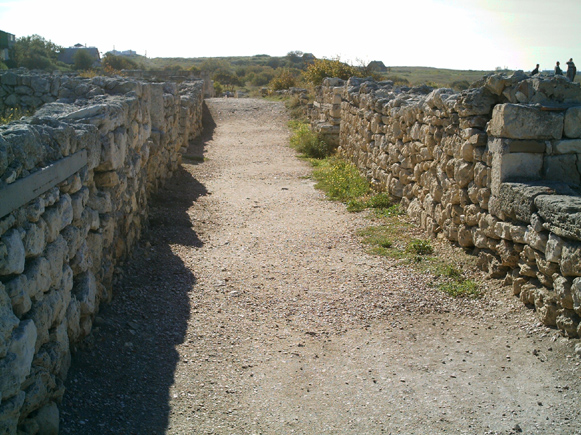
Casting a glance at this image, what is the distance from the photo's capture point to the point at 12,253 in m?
2.83

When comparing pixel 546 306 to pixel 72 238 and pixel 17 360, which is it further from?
pixel 17 360

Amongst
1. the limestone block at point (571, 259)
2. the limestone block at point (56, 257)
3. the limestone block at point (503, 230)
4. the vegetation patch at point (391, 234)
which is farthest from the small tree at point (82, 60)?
the limestone block at point (571, 259)

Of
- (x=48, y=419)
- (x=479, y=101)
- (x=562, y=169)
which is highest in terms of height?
(x=479, y=101)

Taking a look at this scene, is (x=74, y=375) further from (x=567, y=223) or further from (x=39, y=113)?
(x=567, y=223)

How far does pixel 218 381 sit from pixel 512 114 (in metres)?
3.81

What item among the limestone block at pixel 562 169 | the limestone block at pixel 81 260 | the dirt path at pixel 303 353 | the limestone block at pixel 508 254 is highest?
the limestone block at pixel 562 169

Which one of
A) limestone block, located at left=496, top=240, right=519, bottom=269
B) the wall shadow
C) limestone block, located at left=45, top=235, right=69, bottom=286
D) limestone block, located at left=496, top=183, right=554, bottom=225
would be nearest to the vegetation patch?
limestone block, located at left=496, top=240, right=519, bottom=269

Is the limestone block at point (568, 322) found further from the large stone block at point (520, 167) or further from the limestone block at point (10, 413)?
the limestone block at point (10, 413)

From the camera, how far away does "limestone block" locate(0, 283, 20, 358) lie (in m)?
2.66

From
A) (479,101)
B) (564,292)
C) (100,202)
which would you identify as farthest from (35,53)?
(564,292)

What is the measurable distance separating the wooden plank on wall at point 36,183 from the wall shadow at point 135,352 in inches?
51.8

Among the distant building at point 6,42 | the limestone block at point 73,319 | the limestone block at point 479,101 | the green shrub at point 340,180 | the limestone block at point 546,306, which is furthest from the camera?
the distant building at point 6,42

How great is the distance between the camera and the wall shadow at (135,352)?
3547 millimetres

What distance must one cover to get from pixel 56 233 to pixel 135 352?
4.22 ft
